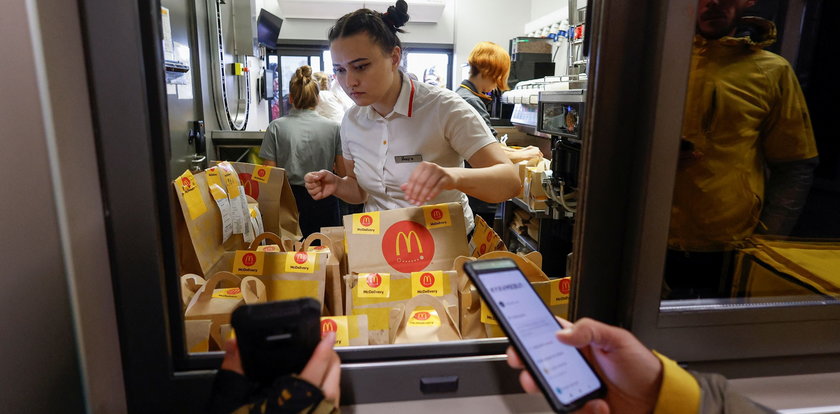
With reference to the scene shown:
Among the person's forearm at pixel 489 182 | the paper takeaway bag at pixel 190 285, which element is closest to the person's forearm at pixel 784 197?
the person's forearm at pixel 489 182

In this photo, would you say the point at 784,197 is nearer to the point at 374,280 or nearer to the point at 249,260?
the point at 374,280

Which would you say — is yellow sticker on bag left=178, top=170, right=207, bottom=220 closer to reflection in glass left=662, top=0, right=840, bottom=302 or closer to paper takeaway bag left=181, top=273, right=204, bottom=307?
paper takeaway bag left=181, top=273, right=204, bottom=307

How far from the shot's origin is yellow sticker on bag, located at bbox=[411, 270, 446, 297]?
1.27 metres

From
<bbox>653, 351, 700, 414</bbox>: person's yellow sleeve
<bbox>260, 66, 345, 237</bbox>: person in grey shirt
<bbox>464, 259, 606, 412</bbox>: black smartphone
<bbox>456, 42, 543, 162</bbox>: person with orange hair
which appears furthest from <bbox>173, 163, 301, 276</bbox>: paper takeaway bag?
<bbox>456, 42, 543, 162</bbox>: person with orange hair

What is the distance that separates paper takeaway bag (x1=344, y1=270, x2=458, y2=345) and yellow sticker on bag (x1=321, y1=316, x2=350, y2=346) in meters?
0.15

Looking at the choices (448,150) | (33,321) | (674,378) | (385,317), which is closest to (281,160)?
(448,150)

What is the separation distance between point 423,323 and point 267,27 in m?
4.79

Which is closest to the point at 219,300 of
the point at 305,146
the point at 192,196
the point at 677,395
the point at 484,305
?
the point at 192,196

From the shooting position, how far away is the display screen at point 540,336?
69 centimetres

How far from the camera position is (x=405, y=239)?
4.50ft

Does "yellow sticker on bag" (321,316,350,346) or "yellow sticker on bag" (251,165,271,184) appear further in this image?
"yellow sticker on bag" (251,165,271,184)

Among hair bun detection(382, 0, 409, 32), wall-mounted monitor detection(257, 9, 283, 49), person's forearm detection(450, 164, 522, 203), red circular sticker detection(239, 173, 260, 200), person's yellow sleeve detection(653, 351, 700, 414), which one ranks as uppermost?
wall-mounted monitor detection(257, 9, 283, 49)

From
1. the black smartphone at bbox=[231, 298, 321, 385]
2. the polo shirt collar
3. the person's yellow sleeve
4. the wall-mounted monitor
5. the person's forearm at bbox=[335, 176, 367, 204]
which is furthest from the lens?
the wall-mounted monitor

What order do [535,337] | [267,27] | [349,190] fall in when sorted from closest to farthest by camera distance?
1. [535,337]
2. [349,190]
3. [267,27]
